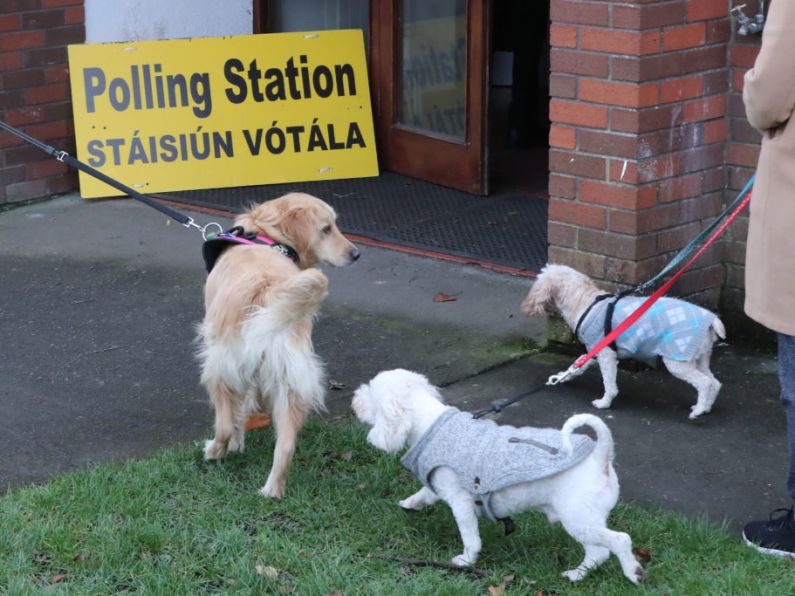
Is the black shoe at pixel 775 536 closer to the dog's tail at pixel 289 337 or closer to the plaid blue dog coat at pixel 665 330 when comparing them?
the plaid blue dog coat at pixel 665 330

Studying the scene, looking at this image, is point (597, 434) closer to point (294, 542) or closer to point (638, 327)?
point (294, 542)

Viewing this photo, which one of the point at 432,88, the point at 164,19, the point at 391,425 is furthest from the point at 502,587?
the point at 164,19

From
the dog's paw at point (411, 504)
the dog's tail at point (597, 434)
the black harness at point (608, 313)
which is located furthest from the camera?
the black harness at point (608, 313)

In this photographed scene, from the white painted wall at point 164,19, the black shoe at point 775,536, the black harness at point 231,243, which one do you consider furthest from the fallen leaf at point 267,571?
the white painted wall at point 164,19

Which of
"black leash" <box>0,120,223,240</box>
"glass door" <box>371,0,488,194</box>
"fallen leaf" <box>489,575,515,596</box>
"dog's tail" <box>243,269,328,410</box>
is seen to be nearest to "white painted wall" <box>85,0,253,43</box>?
"glass door" <box>371,0,488,194</box>

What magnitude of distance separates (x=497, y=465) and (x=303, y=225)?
1685mm

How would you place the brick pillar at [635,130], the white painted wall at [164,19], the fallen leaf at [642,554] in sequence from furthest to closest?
the white painted wall at [164,19], the brick pillar at [635,130], the fallen leaf at [642,554]

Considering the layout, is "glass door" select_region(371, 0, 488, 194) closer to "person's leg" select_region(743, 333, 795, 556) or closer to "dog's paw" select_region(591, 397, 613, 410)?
"dog's paw" select_region(591, 397, 613, 410)

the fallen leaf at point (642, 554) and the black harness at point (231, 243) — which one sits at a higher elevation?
the black harness at point (231, 243)

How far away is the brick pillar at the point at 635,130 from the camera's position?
5656 mm

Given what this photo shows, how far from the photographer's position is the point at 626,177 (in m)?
5.79

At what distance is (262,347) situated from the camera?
4668 millimetres

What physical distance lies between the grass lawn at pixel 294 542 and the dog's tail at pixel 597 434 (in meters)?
0.44

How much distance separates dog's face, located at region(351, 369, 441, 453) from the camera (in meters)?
4.14
